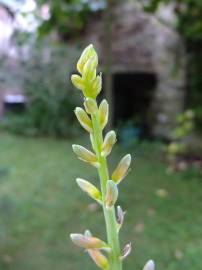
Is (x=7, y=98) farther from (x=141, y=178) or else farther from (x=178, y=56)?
(x=141, y=178)

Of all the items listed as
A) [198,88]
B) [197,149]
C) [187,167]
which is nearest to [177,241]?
[187,167]

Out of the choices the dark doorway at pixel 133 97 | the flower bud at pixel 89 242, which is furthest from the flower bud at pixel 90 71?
the dark doorway at pixel 133 97

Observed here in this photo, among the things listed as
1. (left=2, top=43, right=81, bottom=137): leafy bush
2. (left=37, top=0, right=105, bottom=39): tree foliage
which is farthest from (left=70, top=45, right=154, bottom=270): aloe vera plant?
(left=2, top=43, right=81, bottom=137): leafy bush

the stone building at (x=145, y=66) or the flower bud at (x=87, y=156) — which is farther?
the stone building at (x=145, y=66)

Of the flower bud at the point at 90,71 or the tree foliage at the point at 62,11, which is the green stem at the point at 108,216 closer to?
the flower bud at the point at 90,71

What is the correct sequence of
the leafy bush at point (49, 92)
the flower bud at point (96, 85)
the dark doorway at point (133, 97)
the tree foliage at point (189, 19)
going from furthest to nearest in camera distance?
the leafy bush at point (49, 92) → the dark doorway at point (133, 97) → the tree foliage at point (189, 19) → the flower bud at point (96, 85)

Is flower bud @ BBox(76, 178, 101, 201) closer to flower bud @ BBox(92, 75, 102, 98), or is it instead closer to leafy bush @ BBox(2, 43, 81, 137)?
flower bud @ BBox(92, 75, 102, 98)
